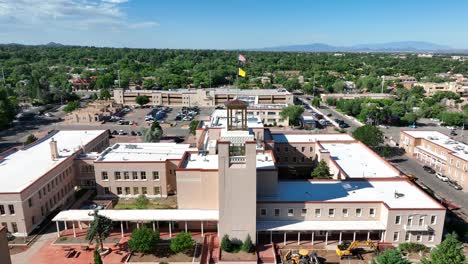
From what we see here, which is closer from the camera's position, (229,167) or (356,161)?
(229,167)

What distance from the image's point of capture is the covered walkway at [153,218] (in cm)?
3834

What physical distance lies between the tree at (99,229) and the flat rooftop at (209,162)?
35.4 ft

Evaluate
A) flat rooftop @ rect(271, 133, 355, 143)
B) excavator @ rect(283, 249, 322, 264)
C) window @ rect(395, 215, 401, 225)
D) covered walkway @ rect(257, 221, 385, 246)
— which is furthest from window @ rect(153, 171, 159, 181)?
window @ rect(395, 215, 401, 225)

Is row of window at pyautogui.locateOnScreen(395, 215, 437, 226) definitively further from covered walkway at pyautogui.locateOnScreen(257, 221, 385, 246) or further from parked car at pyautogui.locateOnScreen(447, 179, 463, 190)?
parked car at pyautogui.locateOnScreen(447, 179, 463, 190)

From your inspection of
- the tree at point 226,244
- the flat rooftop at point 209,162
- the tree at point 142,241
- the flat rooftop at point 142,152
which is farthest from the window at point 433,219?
the flat rooftop at point 142,152

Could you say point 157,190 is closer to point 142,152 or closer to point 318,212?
point 142,152

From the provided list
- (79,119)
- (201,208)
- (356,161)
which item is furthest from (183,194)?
(79,119)

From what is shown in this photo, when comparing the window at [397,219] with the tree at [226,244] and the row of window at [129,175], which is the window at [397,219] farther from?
the row of window at [129,175]

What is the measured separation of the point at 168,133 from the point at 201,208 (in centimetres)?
5101

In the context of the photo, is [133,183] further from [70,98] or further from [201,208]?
[70,98]

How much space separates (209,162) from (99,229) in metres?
14.9

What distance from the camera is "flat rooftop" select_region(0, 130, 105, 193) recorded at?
42.2 m

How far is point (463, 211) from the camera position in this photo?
46.4 meters

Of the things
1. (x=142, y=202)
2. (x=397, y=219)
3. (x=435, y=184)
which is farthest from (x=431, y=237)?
(x=142, y=202)
